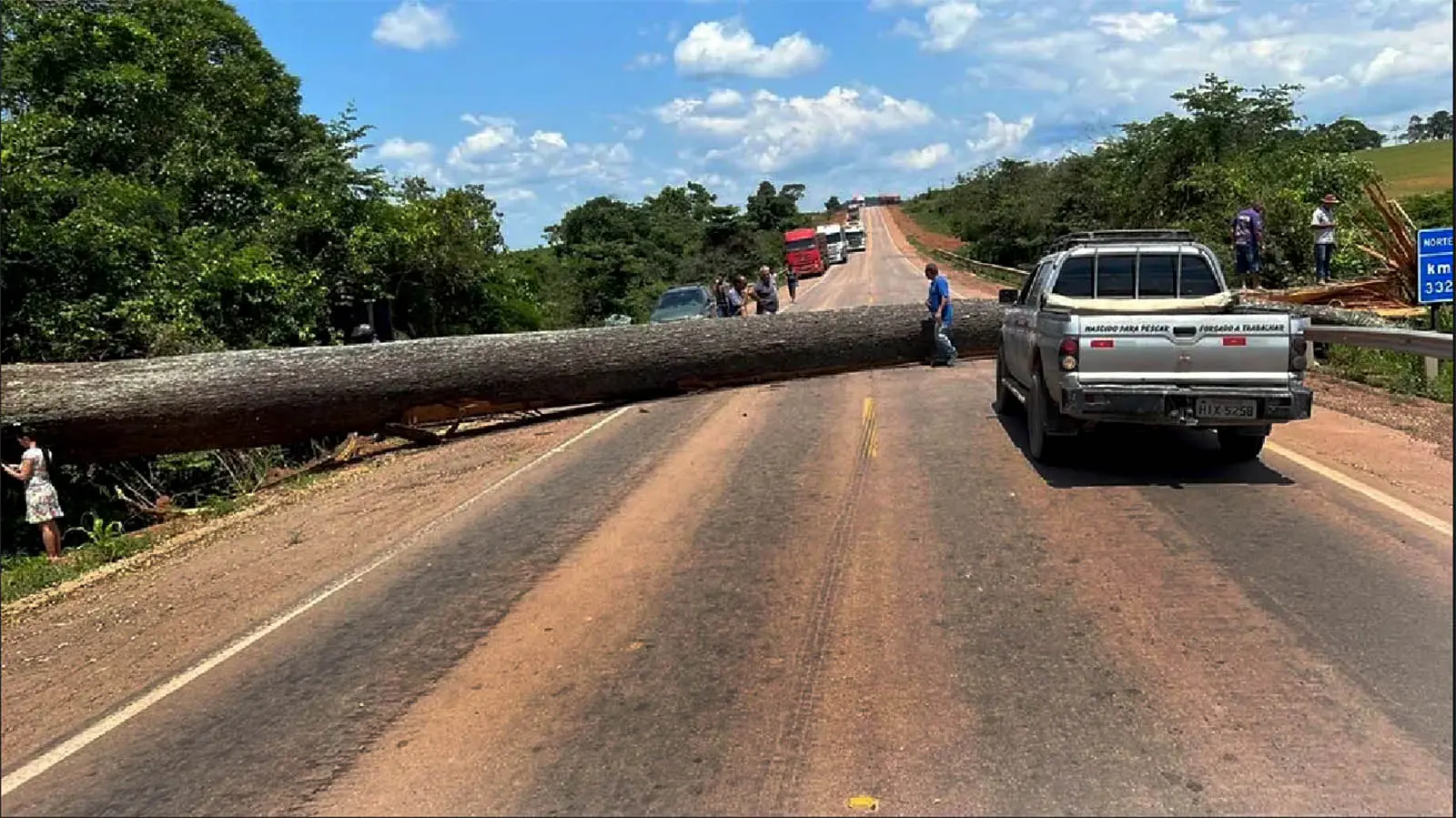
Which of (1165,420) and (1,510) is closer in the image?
(1165,420)

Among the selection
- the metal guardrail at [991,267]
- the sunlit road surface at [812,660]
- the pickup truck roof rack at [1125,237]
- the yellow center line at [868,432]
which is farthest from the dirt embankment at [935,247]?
the sunlit road surface at [812,660]

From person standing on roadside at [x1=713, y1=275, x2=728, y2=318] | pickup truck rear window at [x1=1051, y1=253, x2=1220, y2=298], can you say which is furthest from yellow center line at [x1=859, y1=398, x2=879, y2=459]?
person standing on roadside at [x1=713, y1=275, x2=728, y2=318]

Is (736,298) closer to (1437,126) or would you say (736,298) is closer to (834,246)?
(834,246)

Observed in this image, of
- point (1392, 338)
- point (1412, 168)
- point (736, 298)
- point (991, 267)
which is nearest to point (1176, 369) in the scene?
point (1392, 338)

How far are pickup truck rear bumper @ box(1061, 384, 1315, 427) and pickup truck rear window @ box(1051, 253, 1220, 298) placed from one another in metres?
1.88

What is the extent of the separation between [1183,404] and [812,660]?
13.7 ft

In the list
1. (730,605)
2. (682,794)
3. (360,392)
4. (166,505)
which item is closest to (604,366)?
(360,392)

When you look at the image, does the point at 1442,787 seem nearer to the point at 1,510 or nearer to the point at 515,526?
the point at 515,526

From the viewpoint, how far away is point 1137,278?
9.52m

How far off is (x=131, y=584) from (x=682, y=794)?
22.0 feet

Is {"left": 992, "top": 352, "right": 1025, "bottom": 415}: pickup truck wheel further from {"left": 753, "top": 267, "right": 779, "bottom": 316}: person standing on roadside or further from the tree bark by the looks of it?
{"left": 753, "top": 267, "right": 779, "bottom": 316}: person standing on roadside

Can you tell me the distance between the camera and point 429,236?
24922 millimetres

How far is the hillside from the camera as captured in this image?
48231 mm

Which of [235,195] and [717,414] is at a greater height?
[235,195]
